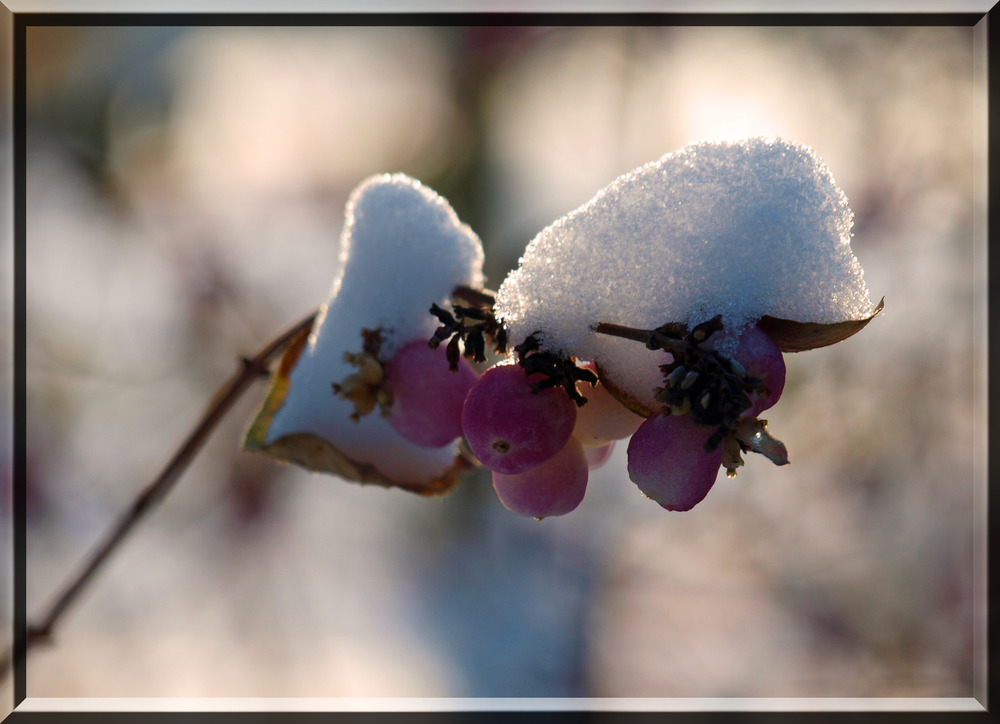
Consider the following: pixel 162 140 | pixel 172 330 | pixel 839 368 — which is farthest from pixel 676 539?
pixel 162 140

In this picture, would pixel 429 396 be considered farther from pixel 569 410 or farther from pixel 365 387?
pixel 569 410

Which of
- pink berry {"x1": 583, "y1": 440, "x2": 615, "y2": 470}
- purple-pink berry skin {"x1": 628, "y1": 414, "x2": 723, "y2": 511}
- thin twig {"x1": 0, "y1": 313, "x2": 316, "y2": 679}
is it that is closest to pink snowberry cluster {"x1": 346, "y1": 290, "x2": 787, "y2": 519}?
purple-pink berry skin {"x1": 628, "y1": 414, "x2": 723, "y2": 511}

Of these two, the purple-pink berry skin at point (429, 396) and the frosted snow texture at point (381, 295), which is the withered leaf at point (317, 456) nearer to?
the frosted snow texture at point (381, 295)

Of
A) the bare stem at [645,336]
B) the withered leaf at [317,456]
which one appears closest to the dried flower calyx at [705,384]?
the bare stem at [645,336]

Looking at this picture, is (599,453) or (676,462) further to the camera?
(599,453)

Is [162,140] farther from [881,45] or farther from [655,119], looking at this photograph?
[881,45]

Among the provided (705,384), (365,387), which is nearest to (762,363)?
(705,384)
